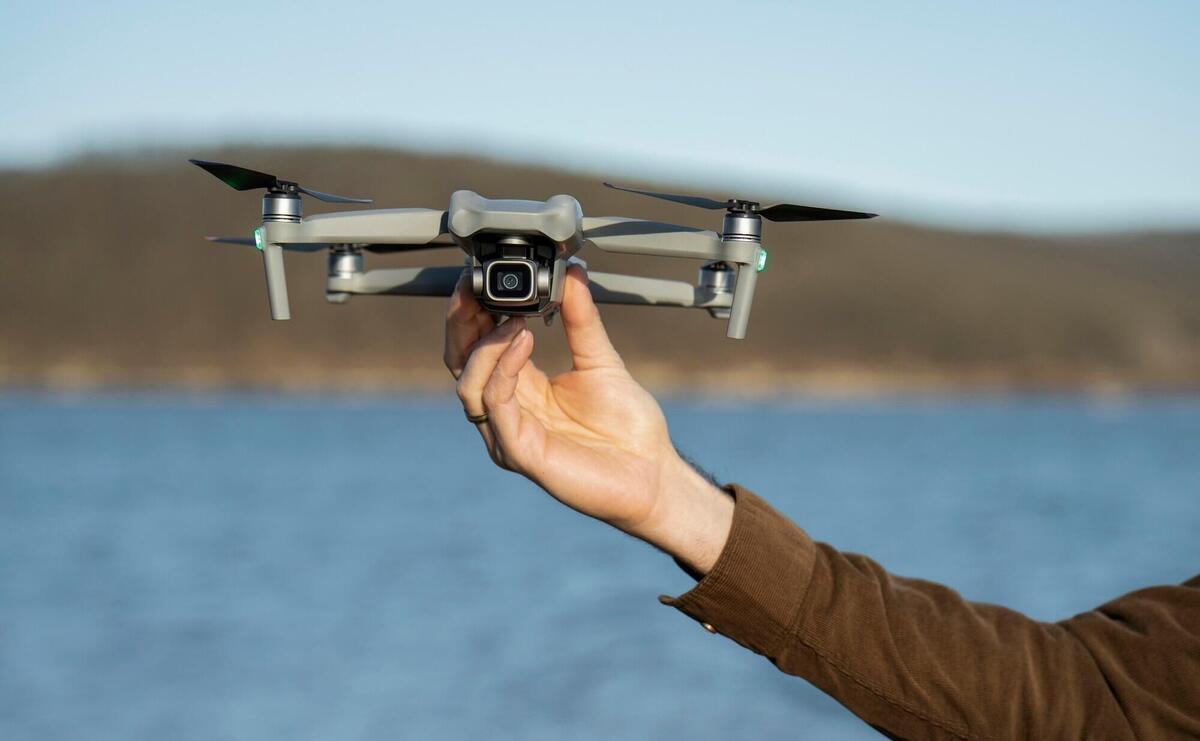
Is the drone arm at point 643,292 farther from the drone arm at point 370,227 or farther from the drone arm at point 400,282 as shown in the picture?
the drone arm at point 370,227

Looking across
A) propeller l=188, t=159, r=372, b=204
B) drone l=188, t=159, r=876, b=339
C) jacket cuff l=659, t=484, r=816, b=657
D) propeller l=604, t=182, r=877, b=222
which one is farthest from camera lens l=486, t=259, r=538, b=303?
jacket cuff l=659, t=484, r=816, b=657

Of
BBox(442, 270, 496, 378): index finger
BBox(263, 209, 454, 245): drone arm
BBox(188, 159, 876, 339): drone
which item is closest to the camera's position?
BBox(188, 159, 876, 339): drone

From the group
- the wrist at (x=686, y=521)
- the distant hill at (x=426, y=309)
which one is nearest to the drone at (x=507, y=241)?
the wrist at (x=686, y=521)

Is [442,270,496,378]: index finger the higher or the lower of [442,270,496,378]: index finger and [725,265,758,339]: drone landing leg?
the lower

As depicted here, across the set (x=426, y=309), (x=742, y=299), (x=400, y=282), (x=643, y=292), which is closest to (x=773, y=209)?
(x=742, y=299)

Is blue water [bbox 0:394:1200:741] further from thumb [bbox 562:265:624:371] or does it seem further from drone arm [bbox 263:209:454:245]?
drone arm [bbox 263:209:454:245]

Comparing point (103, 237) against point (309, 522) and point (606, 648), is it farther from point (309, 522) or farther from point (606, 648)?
point (606, 648)
